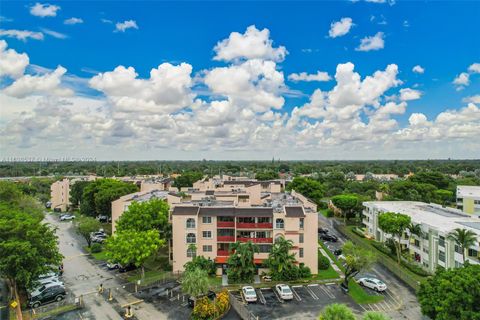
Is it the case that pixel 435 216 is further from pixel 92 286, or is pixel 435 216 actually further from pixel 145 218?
pixel 92 286

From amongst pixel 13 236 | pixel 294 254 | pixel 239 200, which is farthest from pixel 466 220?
pixel 13 236

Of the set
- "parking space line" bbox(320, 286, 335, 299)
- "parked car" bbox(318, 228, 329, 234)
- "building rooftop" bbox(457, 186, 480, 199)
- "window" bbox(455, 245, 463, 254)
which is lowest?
"parking space line" bbox(320, 286, 335, 299)

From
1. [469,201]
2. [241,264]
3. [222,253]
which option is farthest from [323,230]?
[469,201]

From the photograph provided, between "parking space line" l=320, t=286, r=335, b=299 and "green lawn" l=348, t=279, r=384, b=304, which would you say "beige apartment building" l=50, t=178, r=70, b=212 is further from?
"green lawn" l=348, t=279, r=384, b=304

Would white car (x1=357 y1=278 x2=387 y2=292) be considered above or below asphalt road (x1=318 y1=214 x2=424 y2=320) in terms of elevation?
above

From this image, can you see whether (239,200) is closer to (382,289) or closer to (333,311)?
(382,289)

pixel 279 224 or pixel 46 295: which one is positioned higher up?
pixel 279 224

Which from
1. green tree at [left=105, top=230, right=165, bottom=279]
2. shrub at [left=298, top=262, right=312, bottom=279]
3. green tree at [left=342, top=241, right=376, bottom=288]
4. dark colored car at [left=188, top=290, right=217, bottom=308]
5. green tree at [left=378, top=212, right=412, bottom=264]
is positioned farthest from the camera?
green tree at [left=378, top=212, right=412, bottom=264]

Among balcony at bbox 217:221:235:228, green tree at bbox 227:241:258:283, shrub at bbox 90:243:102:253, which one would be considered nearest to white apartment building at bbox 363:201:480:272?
green tree at bbox 227:241:258:283
